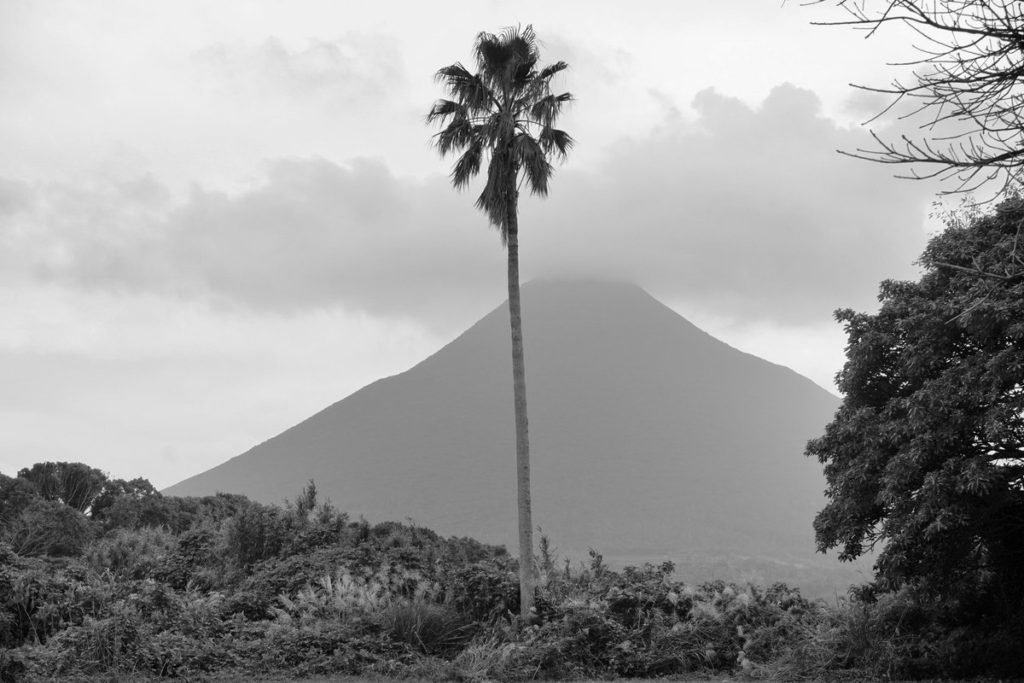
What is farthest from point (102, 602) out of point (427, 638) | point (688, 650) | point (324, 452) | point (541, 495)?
point (324, 452)

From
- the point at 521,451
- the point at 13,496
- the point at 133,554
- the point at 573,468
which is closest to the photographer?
the point at 521,451

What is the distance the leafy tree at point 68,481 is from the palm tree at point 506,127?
37.4 m

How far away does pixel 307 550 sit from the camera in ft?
82.5

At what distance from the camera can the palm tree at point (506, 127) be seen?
20500mm

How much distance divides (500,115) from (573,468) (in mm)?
149351

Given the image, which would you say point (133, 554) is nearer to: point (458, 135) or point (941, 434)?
point (458, 135)

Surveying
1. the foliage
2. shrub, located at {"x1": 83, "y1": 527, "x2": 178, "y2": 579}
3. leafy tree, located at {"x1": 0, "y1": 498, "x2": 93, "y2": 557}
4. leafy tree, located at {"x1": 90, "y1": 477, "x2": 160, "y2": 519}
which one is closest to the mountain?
leafy tree, located at {"x1": 90, "y1": 477, "x2": 160, "y2": 519}

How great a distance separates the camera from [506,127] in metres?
20.5

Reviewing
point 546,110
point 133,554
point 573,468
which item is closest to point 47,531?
point 133,554

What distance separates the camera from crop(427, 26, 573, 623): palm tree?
2050 centimetres

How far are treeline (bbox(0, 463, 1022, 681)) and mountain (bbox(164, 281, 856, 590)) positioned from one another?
341ft

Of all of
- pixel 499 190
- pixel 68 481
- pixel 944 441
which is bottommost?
pixel 944 441

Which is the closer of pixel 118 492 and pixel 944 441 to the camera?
pixel 944 441

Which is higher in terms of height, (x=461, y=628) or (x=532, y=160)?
(x=532, y=160)
